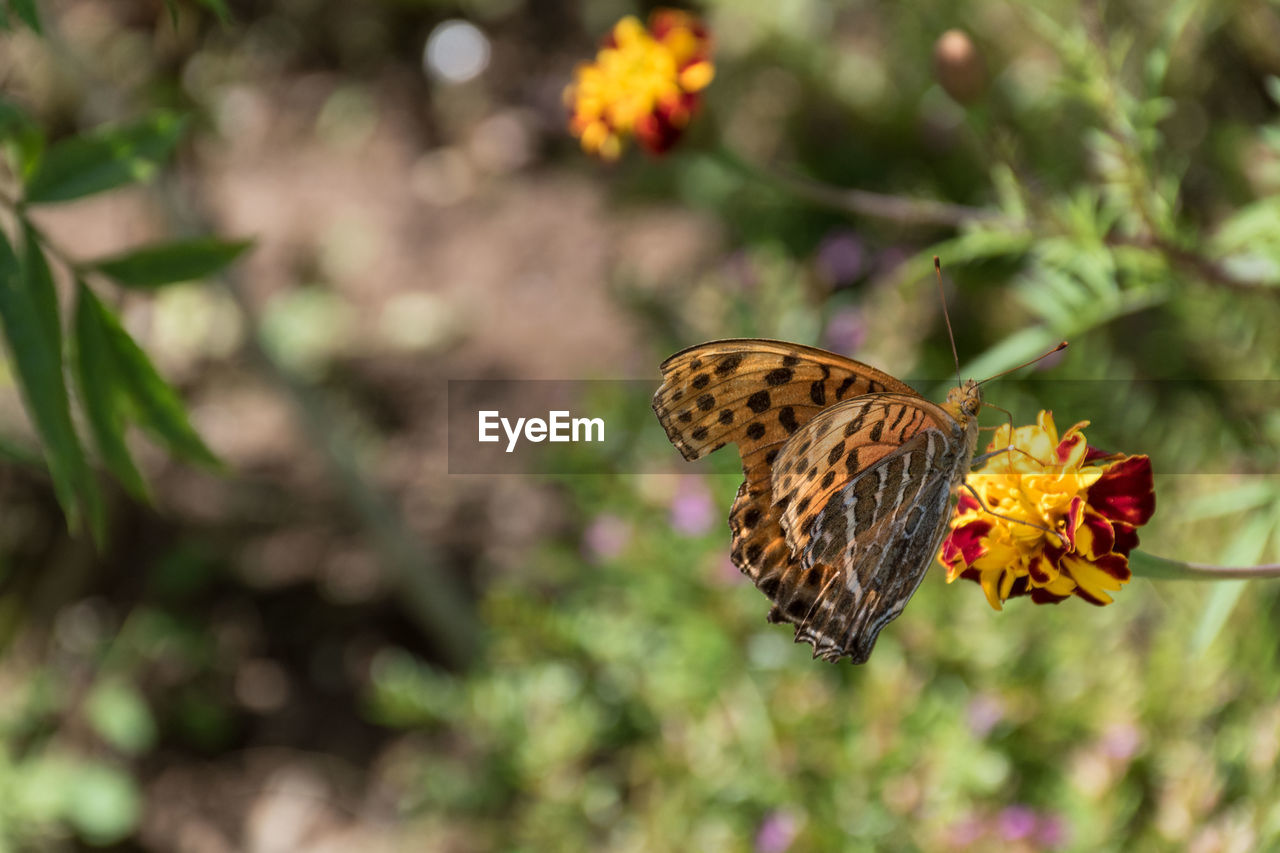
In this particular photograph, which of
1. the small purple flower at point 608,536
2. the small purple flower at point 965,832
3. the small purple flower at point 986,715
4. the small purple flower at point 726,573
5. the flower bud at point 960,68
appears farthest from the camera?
the small purple flower at point 608,536

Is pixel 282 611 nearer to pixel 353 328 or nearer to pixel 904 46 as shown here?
pixel 353 328

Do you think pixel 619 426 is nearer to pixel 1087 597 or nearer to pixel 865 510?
pixel 865 510

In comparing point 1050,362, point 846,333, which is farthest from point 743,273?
point 1050,362

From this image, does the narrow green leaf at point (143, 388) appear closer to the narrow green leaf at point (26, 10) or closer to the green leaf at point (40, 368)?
the green leaf at point (40, 368)

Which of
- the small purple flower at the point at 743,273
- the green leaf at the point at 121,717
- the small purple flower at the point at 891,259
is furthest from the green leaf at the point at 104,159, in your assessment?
the green leaf at the point at 121,717

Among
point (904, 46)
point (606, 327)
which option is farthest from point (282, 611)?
point (904, 46)

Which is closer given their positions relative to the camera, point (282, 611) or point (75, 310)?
point (75, 310)

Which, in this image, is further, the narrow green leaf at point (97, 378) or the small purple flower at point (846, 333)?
the small purple flower at point (846, 333)

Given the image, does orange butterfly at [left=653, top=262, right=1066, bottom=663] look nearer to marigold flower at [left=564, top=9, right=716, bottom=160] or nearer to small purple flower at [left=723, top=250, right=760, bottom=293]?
marigold flower at [left=564, top=9, right=716, bottom=160]

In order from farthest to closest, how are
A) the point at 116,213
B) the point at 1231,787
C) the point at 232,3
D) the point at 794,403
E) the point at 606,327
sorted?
the point at 232,3 < the point at 116,213 < the point at 606,327 < the point at 1231,787 < the point at 794,403
